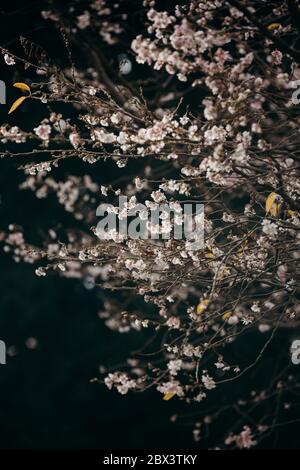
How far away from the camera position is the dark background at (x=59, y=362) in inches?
204

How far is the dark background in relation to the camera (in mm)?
5180

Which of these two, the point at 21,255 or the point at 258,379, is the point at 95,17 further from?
the point at 258,379

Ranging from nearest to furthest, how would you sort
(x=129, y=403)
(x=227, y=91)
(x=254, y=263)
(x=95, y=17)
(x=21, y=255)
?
(x=227, y=91), (x=254, y=263), (x=95, y=17), (x=129, y=403), (x=21, y=255)

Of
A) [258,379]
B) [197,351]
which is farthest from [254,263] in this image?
[258,379]

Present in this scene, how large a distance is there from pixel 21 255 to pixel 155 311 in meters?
1.92

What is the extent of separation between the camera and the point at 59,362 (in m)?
5.69

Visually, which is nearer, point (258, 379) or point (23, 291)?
point (258, 379)

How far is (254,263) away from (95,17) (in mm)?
3308

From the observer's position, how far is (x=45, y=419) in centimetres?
550

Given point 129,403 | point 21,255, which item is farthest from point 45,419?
point 21,255

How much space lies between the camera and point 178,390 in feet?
7.91

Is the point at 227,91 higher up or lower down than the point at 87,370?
higher up
